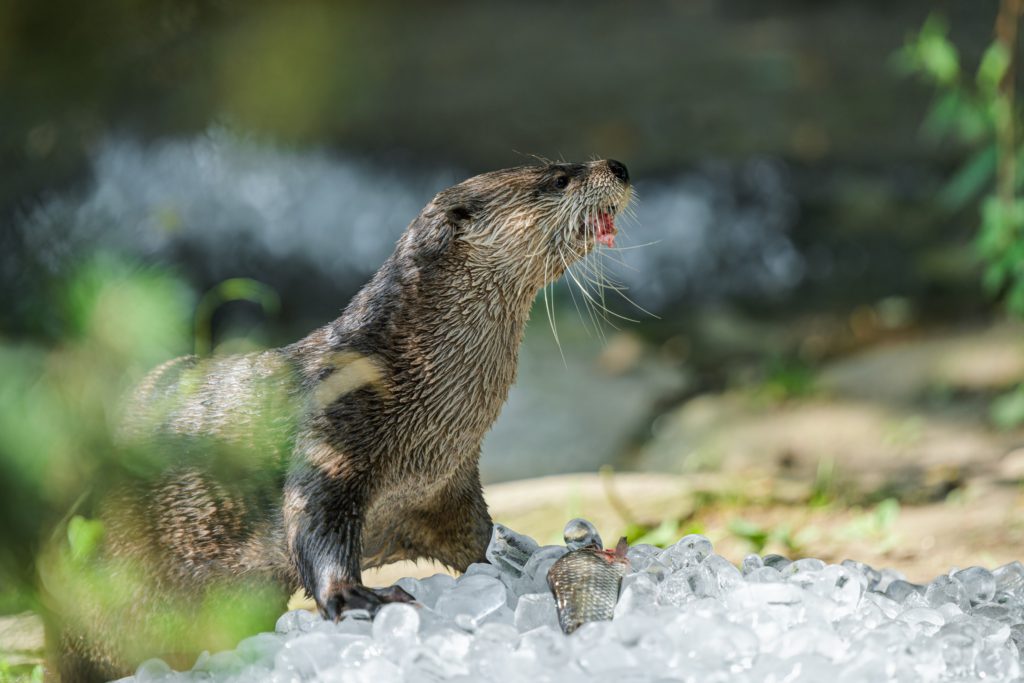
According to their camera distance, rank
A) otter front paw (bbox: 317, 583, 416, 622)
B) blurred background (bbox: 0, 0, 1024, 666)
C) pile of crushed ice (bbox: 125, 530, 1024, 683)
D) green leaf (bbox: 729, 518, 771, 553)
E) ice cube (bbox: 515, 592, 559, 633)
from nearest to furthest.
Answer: blurred background (bbox: 0, 0, 1024, 666), pile of crushed ice (bbox: 125, 530, 1024, 683), otter front paw (bbox: 317, 583, 416, 622), ice cube (bbox: 515, 592, 559, 633), green leaf (bbox: 729, 518, 771, 553)

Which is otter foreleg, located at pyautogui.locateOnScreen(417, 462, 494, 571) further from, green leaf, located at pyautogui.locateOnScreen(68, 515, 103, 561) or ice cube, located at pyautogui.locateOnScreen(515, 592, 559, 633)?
green leaf, located at pyautogui.locateOnScreen(68, 515, 103, 561)

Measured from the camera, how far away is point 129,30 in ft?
3.92

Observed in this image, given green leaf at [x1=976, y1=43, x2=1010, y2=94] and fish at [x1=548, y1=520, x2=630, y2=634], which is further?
green leaf at [x1=976, y1=43, x2=1010, y2=94]

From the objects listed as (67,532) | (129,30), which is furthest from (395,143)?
(129,30)

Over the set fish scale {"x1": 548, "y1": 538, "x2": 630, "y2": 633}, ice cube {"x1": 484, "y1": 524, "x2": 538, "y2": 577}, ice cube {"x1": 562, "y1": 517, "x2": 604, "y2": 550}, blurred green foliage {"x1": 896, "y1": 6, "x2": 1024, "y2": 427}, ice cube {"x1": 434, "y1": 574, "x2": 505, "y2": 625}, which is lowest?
ice cube {"x1": 434, "y1": 574, "x2": 505, "y2": 625}

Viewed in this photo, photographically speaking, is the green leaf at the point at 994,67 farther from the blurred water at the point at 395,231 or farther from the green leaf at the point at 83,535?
the green leaf at the point at 83,535

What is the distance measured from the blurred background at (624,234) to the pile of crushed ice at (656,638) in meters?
0.53

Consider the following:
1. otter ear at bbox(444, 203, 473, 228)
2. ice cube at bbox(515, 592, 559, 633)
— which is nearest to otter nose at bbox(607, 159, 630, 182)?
otter ear at bbox(444, 203, 473, 228)

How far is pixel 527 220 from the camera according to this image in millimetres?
2055

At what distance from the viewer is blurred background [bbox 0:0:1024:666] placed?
121 centimetres

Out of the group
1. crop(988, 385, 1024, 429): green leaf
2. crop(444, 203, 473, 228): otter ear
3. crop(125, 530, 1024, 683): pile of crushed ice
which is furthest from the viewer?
crop(988, 385, 1024, 429): green leaf

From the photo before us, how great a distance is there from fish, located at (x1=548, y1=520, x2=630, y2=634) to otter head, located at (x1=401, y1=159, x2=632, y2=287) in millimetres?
482

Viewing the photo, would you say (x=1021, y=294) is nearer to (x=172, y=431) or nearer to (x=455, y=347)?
(x=455, y=347)

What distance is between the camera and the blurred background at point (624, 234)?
121 cm
